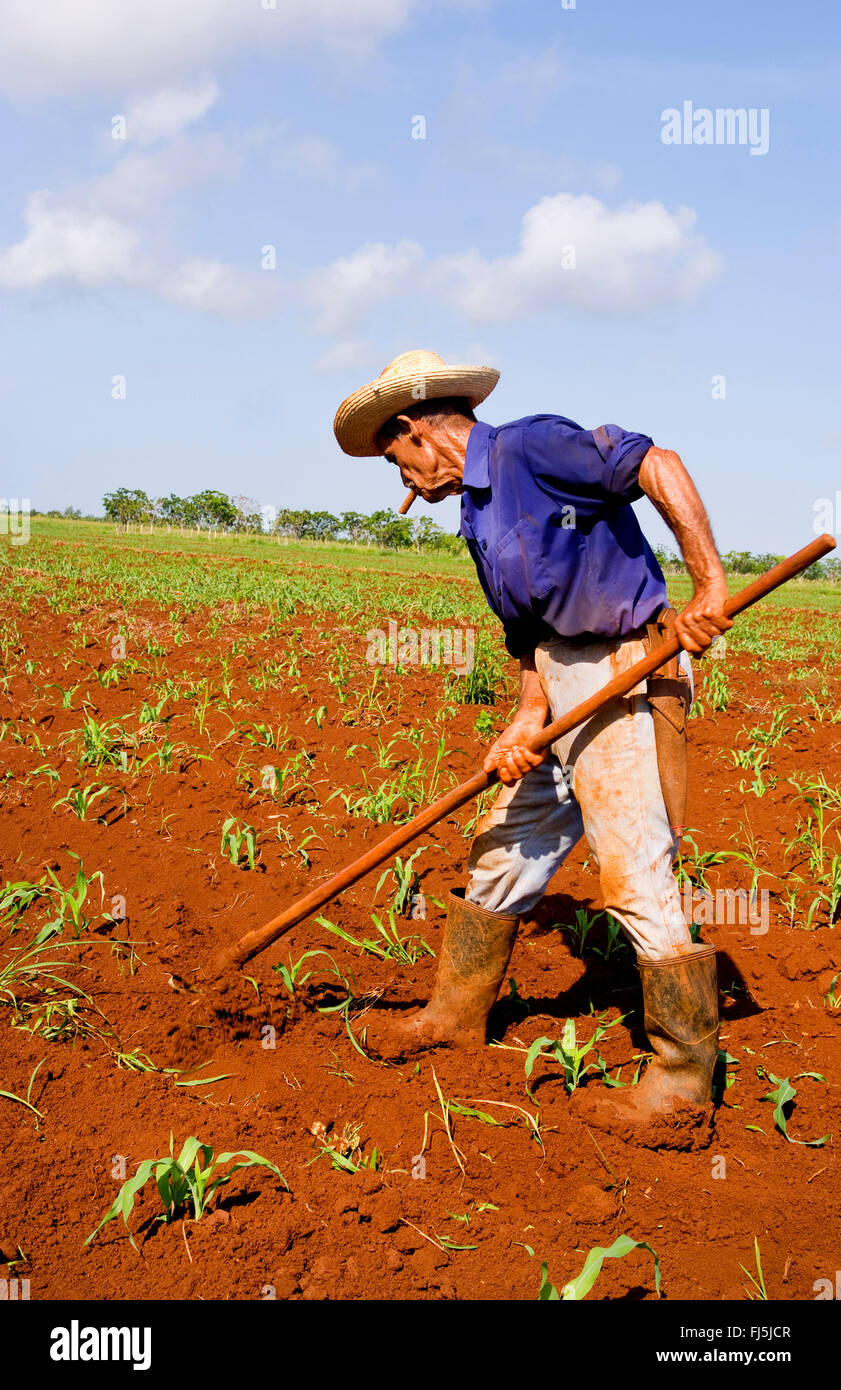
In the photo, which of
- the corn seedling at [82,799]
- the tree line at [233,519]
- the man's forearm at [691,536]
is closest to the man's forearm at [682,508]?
the man's forearm at [691,536]

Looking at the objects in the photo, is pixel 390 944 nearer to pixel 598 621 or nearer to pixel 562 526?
pixel 598 621

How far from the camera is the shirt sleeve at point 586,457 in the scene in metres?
2.46

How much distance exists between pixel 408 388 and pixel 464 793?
3.79 feet

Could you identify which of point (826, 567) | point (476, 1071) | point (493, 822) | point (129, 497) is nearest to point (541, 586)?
point (493, 822)

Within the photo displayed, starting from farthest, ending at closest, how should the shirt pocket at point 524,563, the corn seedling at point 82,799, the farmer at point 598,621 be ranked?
the corn seedling at point 82,799 < the shirt pocket at point 524,563 < the farmer at point 598,621

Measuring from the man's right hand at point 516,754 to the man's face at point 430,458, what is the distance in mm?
713

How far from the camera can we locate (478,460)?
2699mm

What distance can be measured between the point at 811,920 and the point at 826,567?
213ft

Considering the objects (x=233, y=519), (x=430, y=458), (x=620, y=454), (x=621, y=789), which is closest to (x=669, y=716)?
Result: (x=621, y=789)

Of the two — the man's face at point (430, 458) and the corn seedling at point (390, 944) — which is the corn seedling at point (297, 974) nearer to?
the corn seedling at point (390, 944)
